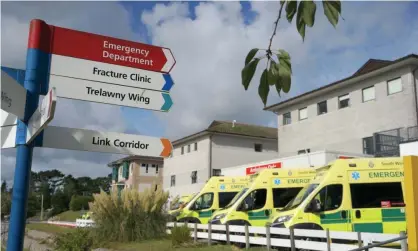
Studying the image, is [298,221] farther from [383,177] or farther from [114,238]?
[114,238]

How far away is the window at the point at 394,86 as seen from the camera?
2598 centimetres

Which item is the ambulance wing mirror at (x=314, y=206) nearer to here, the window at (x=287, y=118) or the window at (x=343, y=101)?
the window at (x=343, y=101)

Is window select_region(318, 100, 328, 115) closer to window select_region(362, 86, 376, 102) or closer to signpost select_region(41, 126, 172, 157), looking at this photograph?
window select_region(362, 86, 376, 102)

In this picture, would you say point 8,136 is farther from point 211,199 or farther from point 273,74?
point 211,199

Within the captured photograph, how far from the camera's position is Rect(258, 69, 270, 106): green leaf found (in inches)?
85.7

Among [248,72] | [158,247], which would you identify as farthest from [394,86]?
[248,72]

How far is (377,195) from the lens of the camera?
13016 millimetres

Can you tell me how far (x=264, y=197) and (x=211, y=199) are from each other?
12.6ft

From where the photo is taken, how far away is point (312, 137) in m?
32.6

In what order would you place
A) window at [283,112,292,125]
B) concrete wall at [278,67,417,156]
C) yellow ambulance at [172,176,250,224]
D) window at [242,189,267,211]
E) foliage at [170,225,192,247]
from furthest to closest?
window at [283,112,292,125], concrete wall at [278,67,417,156], yellow ambulance at [172,176,250,224], window at [242,189,267,211], foliage at [170,225,192,247]

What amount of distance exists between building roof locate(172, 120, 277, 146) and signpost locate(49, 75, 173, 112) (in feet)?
121

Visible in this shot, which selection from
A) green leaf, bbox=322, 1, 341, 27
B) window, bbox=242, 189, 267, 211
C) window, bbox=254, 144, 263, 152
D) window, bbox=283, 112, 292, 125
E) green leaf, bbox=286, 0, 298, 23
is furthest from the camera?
window, bbox=254, 144, 263, 152

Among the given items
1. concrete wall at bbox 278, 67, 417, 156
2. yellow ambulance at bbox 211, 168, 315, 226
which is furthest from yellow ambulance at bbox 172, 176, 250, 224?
concrete wall at bbox 278, 67, 417, 156

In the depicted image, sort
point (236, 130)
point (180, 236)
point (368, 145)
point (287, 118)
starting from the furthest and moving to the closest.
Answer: point (236, 130)
point (287, 118)
point (368, 145)
point (180, 236)
